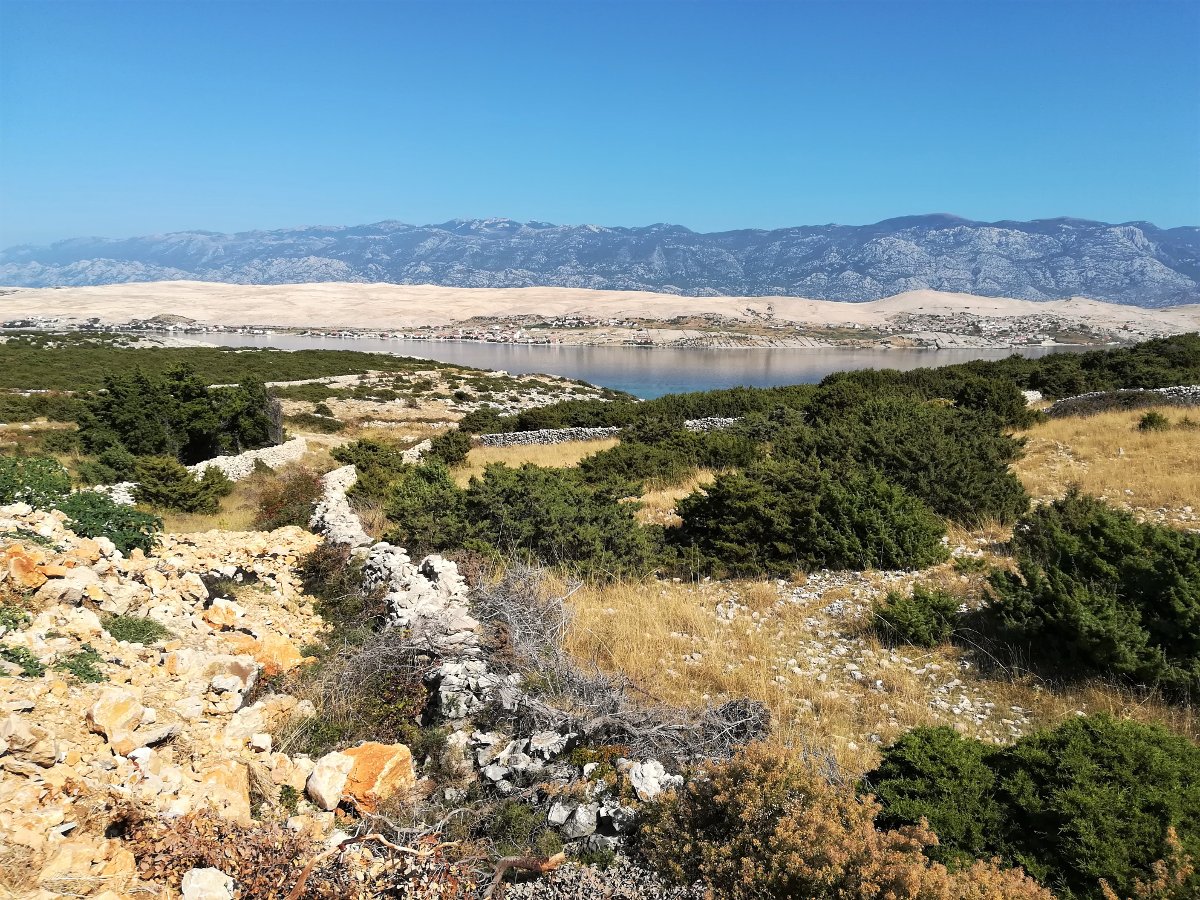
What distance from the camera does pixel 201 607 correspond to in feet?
19.9

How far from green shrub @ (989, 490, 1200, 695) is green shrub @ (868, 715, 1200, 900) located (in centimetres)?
184

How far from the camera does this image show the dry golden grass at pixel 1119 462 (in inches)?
381

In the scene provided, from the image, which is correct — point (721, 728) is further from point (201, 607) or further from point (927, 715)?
point (201, 607)

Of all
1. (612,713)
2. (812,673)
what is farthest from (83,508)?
(812,673)

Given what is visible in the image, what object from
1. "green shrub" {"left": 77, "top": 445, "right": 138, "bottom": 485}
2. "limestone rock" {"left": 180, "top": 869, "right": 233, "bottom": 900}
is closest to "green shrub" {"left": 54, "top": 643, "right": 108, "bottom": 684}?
"limestone rock" {"left": 180, "top": 869, "right": 233, "bottom": 900}

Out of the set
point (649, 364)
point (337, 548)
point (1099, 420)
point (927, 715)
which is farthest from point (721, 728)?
point (649, 364)

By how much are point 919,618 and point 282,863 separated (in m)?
5.45

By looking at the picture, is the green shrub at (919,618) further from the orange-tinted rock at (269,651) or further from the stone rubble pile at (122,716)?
the orange-tinted rock at (269,651)

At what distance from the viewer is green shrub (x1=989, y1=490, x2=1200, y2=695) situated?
5074mm

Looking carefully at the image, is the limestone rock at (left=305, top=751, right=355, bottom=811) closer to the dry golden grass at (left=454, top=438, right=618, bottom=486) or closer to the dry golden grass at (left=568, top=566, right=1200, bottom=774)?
the dry golden grass at (left=568, top=566, right=1200, bottom=774)

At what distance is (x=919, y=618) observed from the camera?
6.11 m

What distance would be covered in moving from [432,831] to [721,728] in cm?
184

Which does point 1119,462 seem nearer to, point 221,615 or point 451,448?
point 221,615

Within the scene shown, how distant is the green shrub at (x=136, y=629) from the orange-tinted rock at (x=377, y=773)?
202cm
